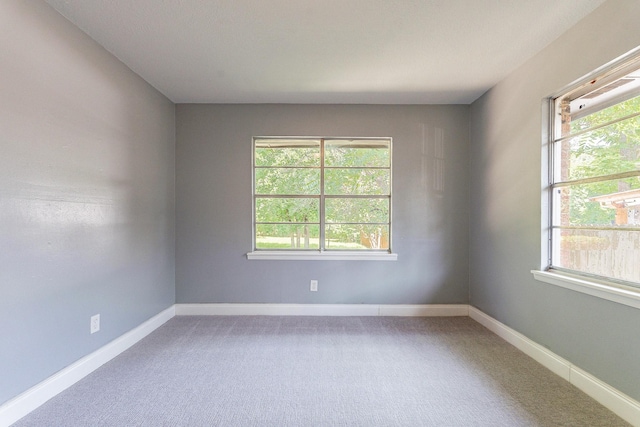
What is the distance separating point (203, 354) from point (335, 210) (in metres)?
2.00

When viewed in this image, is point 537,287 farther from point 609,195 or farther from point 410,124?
point 410,124

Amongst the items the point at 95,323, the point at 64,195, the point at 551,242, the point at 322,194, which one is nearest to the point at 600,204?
the point at 551,242

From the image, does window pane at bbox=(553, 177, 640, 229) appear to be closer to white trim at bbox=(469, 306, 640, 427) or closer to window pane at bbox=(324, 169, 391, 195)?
white trim at bbox=(469, 306, 640, 427)

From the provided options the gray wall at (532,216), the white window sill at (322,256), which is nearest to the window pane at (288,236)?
the white window sill at (322,256)

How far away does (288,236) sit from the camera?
3.70 m

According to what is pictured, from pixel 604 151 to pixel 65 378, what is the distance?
3.86 meters

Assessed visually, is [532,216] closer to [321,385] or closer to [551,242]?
[551,242]

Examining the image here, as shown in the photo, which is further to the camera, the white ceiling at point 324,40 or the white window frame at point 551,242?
the white ceiling at point 324,40

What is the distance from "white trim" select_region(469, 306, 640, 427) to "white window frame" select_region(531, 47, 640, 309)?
1.76 feet

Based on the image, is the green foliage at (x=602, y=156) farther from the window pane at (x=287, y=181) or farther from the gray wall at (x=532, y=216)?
the window pane at (x=287, y=181)

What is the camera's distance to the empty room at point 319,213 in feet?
6.06

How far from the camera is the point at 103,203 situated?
2479 millimetres

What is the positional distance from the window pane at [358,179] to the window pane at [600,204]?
1.67 metres

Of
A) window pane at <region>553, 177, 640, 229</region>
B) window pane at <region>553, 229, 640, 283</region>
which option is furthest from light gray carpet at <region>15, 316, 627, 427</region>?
window pane at <region>553, 177, 640, 229</region>
